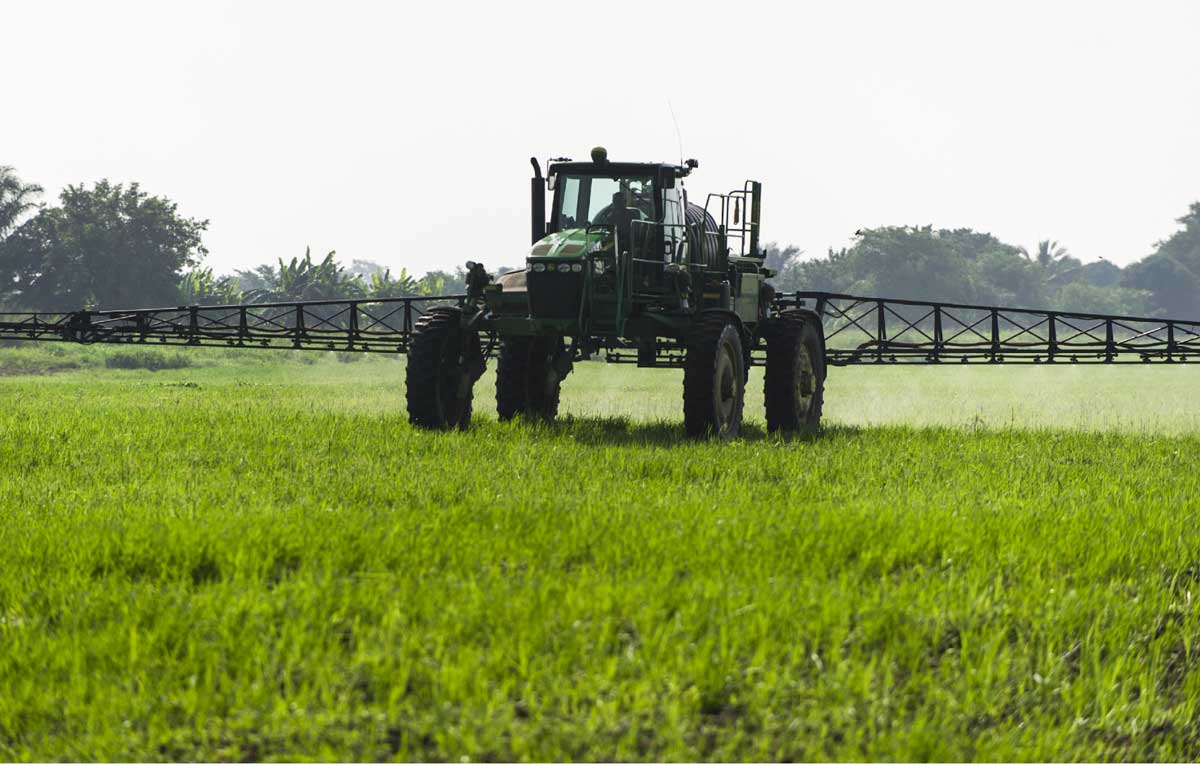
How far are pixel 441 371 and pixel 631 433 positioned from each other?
2.27 m

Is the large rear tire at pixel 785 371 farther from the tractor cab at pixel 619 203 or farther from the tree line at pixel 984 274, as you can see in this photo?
the tree line at pixel 984 274

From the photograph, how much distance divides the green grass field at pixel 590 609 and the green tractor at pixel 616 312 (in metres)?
2.51

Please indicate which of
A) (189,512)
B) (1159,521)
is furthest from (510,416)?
(1159,521)

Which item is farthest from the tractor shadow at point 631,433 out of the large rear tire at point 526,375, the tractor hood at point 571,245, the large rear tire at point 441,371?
the tractor hood at point 571,245

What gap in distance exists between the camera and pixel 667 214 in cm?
1452

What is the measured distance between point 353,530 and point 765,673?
3.10 meters

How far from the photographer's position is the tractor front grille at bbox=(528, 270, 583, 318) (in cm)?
1386

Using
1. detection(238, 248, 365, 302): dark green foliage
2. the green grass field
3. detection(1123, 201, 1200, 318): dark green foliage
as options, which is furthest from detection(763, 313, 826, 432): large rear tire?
detection(1123, 201, 1200, 318): dark green foliage

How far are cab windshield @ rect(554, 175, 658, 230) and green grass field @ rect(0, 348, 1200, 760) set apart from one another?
386cm

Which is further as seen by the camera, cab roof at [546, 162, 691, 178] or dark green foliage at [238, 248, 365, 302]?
dark green foliage at [238, 248, 365, 302]

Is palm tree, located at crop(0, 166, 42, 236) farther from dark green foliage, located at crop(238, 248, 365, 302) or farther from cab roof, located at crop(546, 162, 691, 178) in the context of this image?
cab roof, located at crop(546, 162, 691, 178)

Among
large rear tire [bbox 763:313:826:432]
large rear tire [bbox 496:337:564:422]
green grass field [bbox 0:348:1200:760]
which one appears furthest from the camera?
large rear tire [bbox 496:337:564:422]

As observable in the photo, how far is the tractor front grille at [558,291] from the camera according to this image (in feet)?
45.5

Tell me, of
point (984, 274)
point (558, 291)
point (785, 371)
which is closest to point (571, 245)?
point (558, 291)
